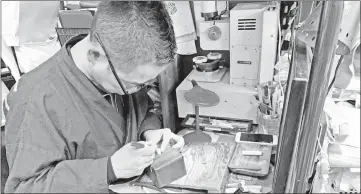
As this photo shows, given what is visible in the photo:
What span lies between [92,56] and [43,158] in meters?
0.24

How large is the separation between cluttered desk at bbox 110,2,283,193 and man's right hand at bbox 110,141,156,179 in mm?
150

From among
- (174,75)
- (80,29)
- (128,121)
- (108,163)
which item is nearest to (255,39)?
(174,75)

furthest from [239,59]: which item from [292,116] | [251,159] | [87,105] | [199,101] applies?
[292,116]

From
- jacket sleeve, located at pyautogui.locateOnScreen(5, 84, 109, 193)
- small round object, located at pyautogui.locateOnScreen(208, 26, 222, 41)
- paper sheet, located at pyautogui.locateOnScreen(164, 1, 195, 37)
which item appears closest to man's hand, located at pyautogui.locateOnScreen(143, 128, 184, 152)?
jacket sleeve, located at pyautogui.locateOnScreen(5, 84, 109, 193)

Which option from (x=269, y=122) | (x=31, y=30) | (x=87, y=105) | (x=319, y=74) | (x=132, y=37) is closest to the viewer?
(x=319, y=74)

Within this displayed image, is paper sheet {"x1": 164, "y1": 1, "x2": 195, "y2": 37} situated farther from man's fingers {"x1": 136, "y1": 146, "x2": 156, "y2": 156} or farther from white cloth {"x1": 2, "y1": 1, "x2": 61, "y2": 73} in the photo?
man's fingers {"x1": 136, "y1": 146, "x2": 156, "y2": 156}

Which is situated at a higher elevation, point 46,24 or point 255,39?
point 46,24

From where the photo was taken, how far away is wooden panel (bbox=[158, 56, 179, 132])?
1.41 metres

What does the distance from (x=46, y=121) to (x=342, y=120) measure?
1133 mm

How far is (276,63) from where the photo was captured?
1336 millimetres

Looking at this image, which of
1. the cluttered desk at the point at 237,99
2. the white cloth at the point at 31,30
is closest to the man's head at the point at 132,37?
the cluttered desk at the point at 237,99

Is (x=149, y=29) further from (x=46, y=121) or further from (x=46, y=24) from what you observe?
(x=46, y=24)

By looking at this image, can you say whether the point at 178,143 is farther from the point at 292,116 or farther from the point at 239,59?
the point at 239,59

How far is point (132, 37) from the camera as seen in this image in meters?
0.55
